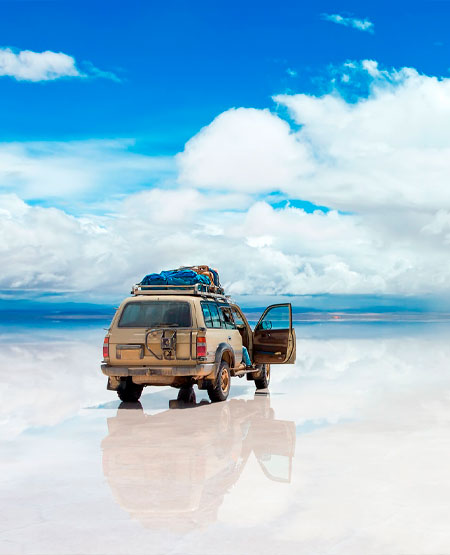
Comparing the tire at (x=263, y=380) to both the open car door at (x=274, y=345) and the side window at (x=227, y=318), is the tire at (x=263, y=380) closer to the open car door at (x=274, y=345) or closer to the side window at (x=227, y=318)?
the open car door at (x=274, y=345)

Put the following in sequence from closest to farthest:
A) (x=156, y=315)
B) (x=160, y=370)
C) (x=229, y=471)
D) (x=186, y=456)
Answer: (x=229, y=471)
(x=186, y=456)
(x=160, y=370)
(x=156, y=315)

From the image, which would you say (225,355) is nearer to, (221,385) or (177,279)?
(221,385)

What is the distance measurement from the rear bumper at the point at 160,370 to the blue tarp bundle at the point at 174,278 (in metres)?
1.94

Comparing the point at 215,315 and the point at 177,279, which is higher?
the point at 177,279

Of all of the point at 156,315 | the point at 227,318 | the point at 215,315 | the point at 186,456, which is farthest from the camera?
the point at 227,318

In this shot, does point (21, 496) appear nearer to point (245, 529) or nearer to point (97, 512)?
point (97, 512)

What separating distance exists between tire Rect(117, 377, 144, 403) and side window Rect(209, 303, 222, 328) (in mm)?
1880

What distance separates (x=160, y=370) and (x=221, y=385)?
4.42 feet

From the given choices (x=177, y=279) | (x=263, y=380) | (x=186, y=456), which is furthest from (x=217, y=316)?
(x=186, y=456)

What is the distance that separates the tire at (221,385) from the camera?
13.1 meters

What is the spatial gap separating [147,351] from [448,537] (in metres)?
8.12

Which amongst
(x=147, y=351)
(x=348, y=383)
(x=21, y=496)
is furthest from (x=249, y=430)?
(x=348, y=383)

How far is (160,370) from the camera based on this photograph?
12.6m

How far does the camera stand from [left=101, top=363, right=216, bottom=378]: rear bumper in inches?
494
